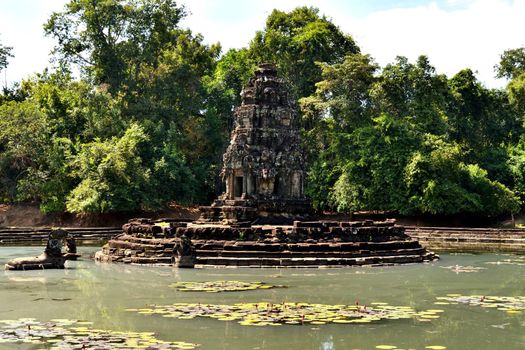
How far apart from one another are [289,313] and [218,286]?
423 centimetres

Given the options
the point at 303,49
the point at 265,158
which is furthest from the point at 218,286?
the point at 303,49

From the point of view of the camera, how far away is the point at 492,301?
14078 millimetres

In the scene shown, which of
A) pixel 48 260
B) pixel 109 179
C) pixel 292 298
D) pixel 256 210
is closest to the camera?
pixel 292 298

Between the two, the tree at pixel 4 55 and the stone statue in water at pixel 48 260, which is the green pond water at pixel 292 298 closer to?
the stone statue in water at pixel 48 260

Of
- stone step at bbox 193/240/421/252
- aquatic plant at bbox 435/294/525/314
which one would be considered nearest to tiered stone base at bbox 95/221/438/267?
stone step at bbox 193/240/421/252

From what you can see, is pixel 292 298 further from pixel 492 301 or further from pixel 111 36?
pixel 111 36

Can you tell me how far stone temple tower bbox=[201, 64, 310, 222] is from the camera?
2838 cm

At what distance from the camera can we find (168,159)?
43.7 metres

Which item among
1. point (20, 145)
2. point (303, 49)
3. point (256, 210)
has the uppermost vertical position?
point (303, 49)

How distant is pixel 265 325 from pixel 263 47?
4106 cm

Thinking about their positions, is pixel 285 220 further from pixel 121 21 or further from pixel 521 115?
pixel 521 115

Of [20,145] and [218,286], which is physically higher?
[20,145]

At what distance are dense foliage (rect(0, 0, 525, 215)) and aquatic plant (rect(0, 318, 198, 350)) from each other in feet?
91.4

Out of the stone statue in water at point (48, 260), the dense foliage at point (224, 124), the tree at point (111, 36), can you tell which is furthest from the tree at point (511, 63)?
the stone statue in water at point (48, 260)
